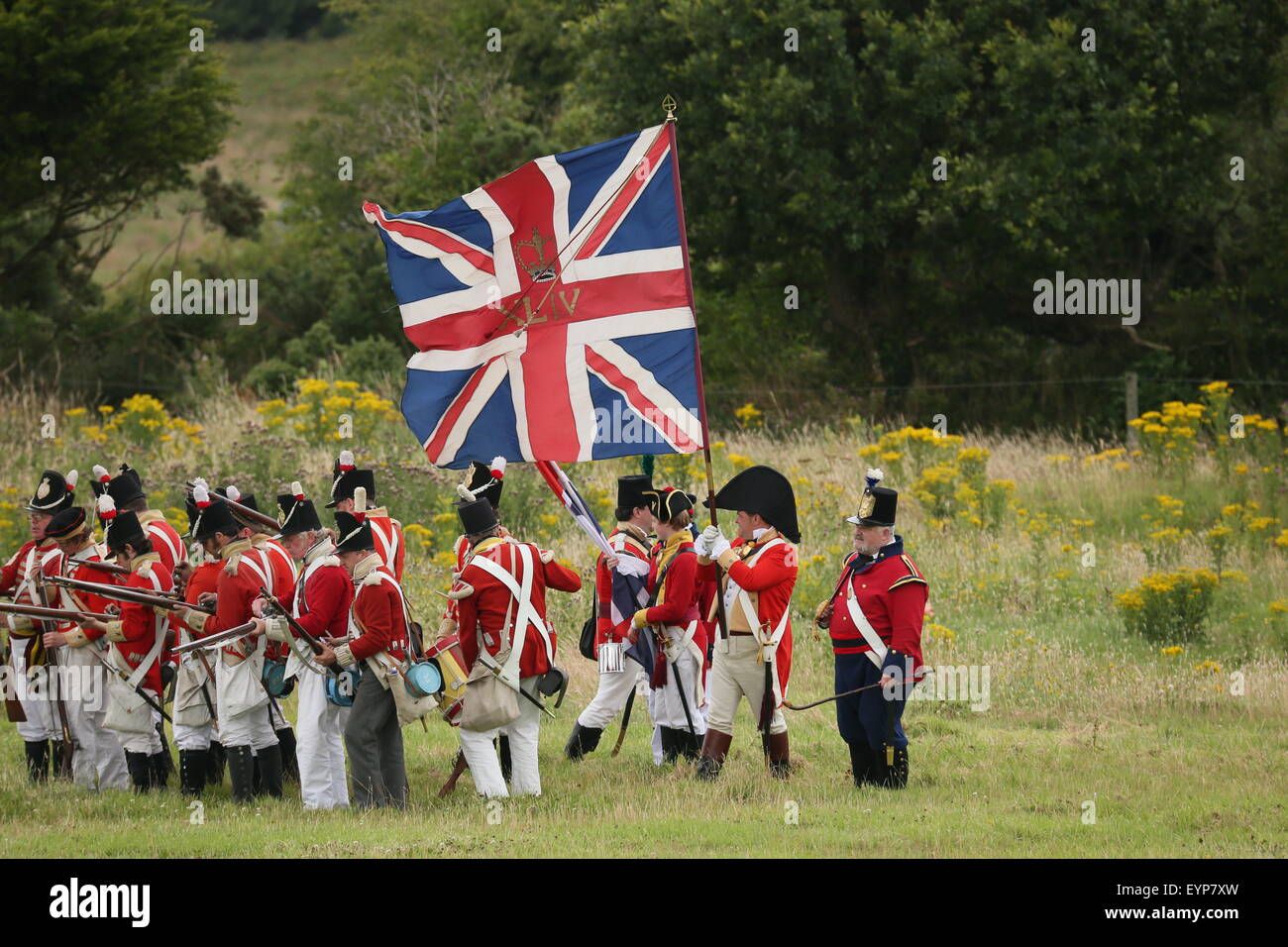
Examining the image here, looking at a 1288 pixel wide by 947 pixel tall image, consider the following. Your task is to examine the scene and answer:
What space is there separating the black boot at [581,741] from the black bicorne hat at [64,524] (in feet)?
13.2

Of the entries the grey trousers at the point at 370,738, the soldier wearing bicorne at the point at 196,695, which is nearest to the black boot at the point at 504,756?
the grey trousers at the point at 370,738

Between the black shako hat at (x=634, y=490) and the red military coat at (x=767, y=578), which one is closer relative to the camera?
the red military coat at (x=767, y=578)

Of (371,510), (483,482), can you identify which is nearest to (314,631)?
(371,510)

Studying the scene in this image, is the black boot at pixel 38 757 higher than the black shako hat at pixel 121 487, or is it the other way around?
the black shako hat at pixel 121 487

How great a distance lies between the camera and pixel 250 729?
11188mm

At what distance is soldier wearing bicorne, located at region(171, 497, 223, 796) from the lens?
1118 centimetres

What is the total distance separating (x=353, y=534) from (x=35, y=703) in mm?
3475

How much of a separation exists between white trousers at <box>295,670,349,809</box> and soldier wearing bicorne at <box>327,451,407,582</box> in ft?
3.64

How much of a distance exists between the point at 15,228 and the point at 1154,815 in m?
28.3

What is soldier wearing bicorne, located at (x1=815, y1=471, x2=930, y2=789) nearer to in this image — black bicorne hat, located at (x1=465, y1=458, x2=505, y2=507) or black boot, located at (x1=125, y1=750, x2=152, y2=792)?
black bicorne hat, located at (x1=465, y1=458, x2=505, y2=507)

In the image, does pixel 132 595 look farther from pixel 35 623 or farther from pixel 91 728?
pixel 91 728

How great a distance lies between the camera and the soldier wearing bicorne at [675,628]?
38.0 ft

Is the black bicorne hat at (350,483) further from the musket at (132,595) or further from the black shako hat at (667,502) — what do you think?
the black shako hat at (667,502)

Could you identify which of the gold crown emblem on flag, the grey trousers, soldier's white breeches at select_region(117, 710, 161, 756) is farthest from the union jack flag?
soldier's white breeches at select_region(117, 710, 161, 756)
